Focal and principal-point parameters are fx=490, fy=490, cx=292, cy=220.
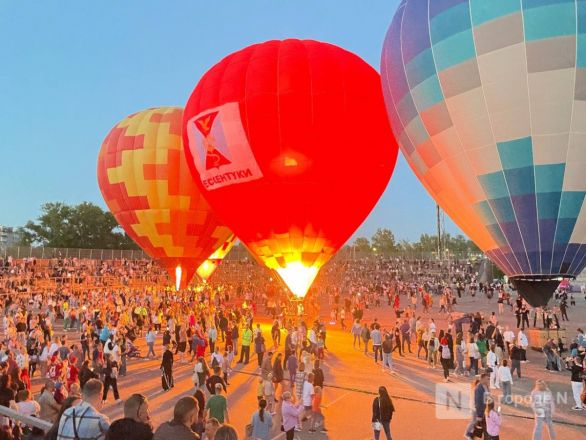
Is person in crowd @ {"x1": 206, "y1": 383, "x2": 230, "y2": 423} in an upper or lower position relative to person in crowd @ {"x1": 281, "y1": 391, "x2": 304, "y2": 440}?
→ upper

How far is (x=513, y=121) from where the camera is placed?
35.4 ft

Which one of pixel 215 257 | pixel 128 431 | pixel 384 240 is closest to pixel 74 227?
pixel 215 257

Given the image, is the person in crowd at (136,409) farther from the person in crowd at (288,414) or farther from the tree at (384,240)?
the tree at (384,240)

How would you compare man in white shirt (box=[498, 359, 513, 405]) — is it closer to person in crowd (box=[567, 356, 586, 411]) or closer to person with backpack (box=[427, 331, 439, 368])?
person in crowd (box=[567, 356, 586, 411])

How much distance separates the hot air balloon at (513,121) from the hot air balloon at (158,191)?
43.4ft

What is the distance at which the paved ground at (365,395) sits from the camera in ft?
28.4

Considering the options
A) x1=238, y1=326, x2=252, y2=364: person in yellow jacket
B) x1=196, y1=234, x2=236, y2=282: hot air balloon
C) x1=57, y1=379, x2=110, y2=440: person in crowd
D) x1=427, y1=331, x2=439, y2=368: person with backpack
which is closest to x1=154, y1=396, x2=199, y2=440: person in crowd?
x1=57, y1=379, x2=110, y2=440: person in crowd

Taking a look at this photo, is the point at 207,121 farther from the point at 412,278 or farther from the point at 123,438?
the point at 412,278

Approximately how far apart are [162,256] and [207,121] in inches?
401

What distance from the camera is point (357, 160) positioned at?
15.8 m

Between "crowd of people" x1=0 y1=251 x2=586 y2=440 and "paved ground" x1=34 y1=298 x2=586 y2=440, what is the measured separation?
336mm

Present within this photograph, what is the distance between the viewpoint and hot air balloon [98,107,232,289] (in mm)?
22547

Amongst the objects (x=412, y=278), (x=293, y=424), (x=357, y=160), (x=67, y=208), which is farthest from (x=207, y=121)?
(x=67, y=208)

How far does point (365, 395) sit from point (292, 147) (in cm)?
758
